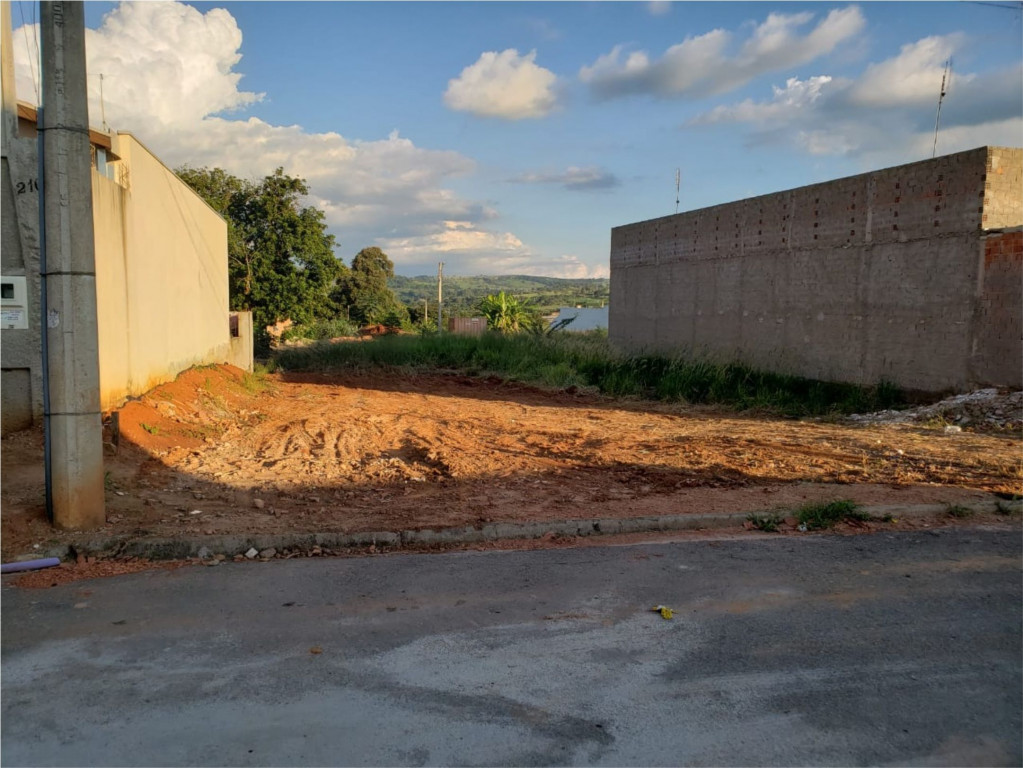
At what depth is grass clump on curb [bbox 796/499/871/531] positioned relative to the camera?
6234 millimetres

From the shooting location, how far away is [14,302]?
24.8ft

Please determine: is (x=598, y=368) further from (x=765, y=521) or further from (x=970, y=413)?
(x=765, y=521)

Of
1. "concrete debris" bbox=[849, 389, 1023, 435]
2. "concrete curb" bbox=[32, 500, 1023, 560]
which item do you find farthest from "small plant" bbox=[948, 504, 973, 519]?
"concrete debris" bbox=[849, 389, 1023, 435]

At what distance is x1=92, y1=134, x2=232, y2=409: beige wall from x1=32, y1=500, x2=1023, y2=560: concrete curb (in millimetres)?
2562

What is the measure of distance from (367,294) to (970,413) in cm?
4814

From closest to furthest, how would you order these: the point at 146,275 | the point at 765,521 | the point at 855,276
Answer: the point at 765,521 → the point at 146,275 → the point at 855,276

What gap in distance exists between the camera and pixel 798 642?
4.01 meters

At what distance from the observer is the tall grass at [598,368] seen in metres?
15.2

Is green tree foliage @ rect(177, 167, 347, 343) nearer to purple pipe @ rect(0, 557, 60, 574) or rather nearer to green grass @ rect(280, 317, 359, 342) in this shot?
green grass @ rect(280, 317, 359, 342)

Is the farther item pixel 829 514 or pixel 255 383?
pixel 255 383

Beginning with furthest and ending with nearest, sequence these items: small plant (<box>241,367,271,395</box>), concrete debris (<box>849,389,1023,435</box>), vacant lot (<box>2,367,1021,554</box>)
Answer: small plant (<box>241,367,271,395</box>) < concrete debris (<box>849,389,1023,435</box>) < vacant lot (<box>2,367,1021,554</box>)

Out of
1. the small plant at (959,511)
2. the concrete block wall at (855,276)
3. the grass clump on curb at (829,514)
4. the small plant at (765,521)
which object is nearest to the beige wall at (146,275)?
the small plant at (765,521)

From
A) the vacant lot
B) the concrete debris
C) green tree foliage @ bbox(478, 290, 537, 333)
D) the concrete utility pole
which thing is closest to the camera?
the concrete utility pole

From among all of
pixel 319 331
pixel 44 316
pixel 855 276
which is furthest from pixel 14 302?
pixel 319 331
